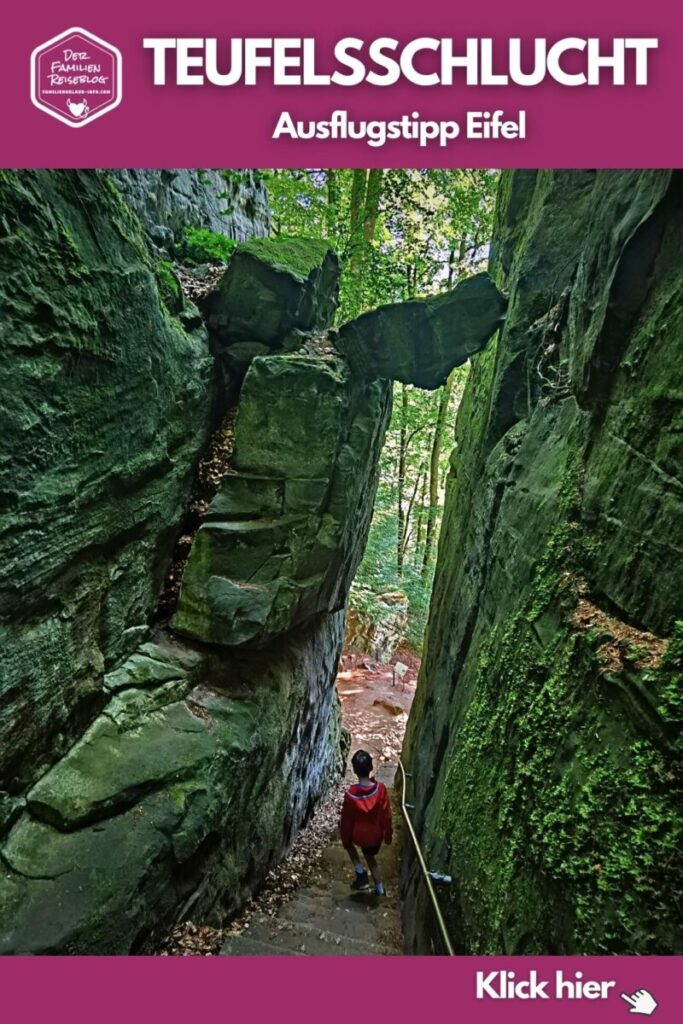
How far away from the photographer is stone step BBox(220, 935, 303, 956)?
439 cm

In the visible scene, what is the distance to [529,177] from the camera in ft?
25.0

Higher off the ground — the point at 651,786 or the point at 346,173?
the point at 346,173

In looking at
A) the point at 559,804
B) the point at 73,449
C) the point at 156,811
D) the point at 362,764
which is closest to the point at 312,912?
the point at 362,764

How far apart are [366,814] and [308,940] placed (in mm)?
1357

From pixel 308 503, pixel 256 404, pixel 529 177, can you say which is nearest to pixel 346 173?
pixel 529 177

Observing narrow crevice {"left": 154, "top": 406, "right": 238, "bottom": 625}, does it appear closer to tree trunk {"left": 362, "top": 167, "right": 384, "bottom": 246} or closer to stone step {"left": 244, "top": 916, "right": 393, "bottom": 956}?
stone step {"left": 244, "top": 916, "right": 393, "bottom": 956}

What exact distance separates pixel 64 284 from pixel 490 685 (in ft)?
16.6

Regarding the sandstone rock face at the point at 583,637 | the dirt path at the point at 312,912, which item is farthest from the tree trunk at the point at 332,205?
the dirt path at the point at 312,912

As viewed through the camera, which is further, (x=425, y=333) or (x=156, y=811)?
(x=425, y=333)

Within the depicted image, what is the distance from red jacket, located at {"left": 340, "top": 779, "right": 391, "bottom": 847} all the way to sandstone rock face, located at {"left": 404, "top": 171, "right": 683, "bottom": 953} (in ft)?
2.01

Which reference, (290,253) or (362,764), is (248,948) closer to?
(362,764)

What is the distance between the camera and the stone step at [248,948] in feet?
14.4

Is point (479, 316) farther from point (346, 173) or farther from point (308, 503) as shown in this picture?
point (346, 173)

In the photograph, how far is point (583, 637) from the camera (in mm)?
3117
